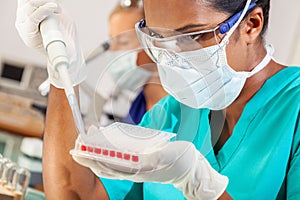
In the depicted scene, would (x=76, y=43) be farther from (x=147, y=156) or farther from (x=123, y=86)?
(x=147, y=156)

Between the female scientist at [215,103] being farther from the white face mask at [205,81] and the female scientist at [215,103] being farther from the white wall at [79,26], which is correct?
the white wall at [79,26]

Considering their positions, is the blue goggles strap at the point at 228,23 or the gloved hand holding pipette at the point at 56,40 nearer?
the gloved hand holding pipette at the point at 56,40

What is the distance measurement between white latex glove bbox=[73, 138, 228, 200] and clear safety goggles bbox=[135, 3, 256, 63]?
0.26m

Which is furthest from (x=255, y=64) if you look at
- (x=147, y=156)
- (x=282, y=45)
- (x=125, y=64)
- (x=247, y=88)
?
(x=282, y=45)

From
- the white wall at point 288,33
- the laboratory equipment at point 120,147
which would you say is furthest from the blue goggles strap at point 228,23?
the white wall at point 288,33

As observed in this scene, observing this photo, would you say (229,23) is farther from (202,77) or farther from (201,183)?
(201,183)

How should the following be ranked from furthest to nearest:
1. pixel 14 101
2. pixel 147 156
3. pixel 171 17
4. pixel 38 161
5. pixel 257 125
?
pixel 14 101 → pixel 38 161 → pixel 257 125 → pixel 171 17 → pixel 147 156

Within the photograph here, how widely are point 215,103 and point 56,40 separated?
414 millimetres

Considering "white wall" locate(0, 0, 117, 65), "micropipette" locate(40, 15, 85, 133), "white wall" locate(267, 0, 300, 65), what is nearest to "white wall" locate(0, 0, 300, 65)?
"white wall" locate(0, 0, 117, 65)

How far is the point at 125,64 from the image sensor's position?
1290 mm

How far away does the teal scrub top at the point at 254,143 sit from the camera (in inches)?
51.1

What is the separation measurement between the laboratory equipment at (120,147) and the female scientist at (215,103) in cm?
13

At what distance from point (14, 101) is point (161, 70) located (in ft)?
7.33

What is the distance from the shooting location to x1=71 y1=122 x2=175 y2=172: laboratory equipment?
1.02m
